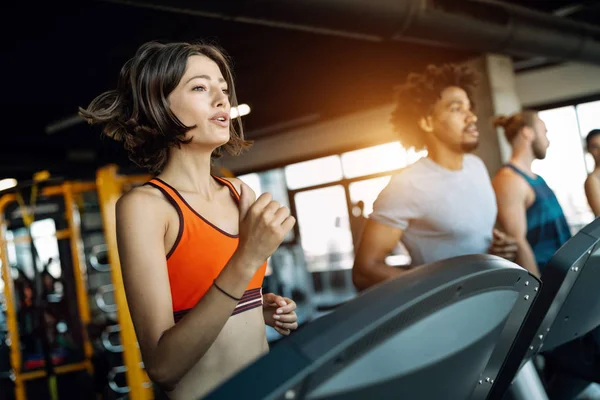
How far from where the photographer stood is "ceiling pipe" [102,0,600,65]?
242cm

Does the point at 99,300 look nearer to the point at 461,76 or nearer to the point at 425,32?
the point at 425,32

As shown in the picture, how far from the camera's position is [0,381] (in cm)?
452

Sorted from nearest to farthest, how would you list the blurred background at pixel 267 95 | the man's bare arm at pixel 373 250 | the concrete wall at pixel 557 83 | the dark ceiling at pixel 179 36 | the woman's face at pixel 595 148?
the man's bare arm at pixel 373 250
the woman's face at pixel 595 148
the blurred background at pixel 267 95
the concrete wall at pixel 557 83
the dark ceiling at pixel 179 36

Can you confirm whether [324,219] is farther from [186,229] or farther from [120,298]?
[186,229]

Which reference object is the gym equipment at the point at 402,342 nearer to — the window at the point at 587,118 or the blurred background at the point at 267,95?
the blurred background at the point at 267,95

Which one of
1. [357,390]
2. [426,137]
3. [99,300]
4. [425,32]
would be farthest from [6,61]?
[357,390]

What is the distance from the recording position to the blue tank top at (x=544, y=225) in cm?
226

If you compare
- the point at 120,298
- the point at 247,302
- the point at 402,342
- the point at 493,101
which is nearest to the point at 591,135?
the point at 493,101

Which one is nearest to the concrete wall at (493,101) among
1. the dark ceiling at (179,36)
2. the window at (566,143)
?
the dark ceiling at (179,36)

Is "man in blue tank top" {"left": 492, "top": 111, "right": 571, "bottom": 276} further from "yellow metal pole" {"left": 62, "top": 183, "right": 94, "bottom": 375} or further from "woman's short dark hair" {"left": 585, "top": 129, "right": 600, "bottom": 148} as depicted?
"yellow metal pole" {"left": 62, "top": 183, "right": 94, "bottom": 375}

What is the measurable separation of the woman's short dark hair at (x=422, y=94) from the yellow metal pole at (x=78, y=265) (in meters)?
2.82

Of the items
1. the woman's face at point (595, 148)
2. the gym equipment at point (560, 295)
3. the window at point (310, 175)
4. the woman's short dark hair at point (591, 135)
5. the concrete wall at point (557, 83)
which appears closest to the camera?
the gym equipment at point (560, 295)

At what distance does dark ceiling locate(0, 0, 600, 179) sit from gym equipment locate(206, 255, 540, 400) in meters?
3.12

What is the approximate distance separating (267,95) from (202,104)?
5026 millimetres
